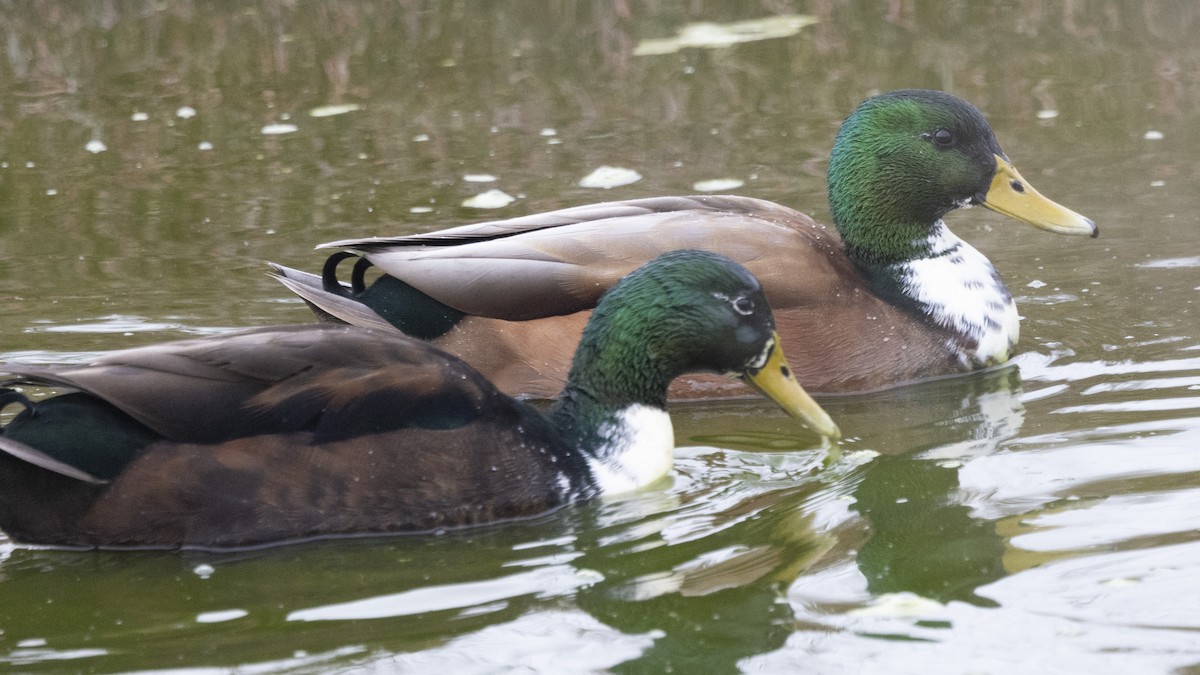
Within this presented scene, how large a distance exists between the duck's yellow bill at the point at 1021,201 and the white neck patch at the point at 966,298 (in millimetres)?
250

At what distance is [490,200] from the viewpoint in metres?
8.60

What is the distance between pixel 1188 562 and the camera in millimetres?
4398

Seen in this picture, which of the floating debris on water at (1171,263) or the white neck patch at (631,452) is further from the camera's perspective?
the floating debris on water at (1171,263)

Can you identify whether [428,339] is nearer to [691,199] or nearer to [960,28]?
[691,199]

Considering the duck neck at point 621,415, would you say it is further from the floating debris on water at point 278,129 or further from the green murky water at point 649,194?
the floating debris on water at point 278,129

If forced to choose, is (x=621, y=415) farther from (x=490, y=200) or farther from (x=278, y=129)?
(x=278, y=129)

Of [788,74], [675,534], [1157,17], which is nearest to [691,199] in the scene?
[675,534]

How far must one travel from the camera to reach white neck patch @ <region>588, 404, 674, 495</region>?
5172mm

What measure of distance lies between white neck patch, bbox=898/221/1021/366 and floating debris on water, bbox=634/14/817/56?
4948 millimetres

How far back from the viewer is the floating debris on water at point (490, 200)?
8.55 m

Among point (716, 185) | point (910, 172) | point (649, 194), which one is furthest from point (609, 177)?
point (910, 172)

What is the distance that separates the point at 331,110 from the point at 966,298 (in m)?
5.11

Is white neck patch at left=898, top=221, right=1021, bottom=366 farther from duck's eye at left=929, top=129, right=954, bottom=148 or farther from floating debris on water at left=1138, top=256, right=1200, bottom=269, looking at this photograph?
floating debris on water at left=1138, top=256, right=1200, bottom=269

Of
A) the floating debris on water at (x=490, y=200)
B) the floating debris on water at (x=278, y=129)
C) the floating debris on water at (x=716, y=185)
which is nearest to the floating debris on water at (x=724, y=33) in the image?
the floating debris on water at (x=278, y=129)
